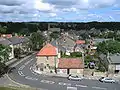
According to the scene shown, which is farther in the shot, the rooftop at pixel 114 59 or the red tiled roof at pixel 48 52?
the red tiled roof at pixel 48 52

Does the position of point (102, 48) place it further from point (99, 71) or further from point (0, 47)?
point (0, 47)

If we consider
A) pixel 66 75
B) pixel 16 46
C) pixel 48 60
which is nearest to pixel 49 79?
pixel 66 75

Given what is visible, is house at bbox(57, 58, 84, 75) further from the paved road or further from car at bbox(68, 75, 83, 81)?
car at bbox(68, 75, 83, 81)

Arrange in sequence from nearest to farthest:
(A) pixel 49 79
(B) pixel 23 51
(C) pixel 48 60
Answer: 1. (A) pixel 49 79
2. (C) pixel 48 60
3. (B) pixel 23 51

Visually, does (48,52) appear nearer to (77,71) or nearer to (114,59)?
(77,71)

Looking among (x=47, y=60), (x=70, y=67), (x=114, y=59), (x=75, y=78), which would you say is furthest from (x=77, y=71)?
(x=114, y=59)

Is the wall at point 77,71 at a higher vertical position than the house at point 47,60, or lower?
lower

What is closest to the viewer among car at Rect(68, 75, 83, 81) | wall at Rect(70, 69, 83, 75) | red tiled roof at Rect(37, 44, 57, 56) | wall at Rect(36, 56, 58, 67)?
Answer: car at Rect(68, 75, 83, 81)

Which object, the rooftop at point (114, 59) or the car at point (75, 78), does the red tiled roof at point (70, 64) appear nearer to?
the car at point (75, 78)

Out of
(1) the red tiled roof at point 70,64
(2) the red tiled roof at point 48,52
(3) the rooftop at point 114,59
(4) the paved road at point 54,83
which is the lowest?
(4) the paved road at point 54,83

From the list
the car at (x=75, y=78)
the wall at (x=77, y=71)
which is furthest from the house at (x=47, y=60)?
the car at (x=75, y=78)

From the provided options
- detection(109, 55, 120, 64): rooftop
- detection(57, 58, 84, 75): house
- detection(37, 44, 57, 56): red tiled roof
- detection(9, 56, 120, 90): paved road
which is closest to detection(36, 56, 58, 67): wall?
detection(37, 44, 57, 56): red tiled roof
